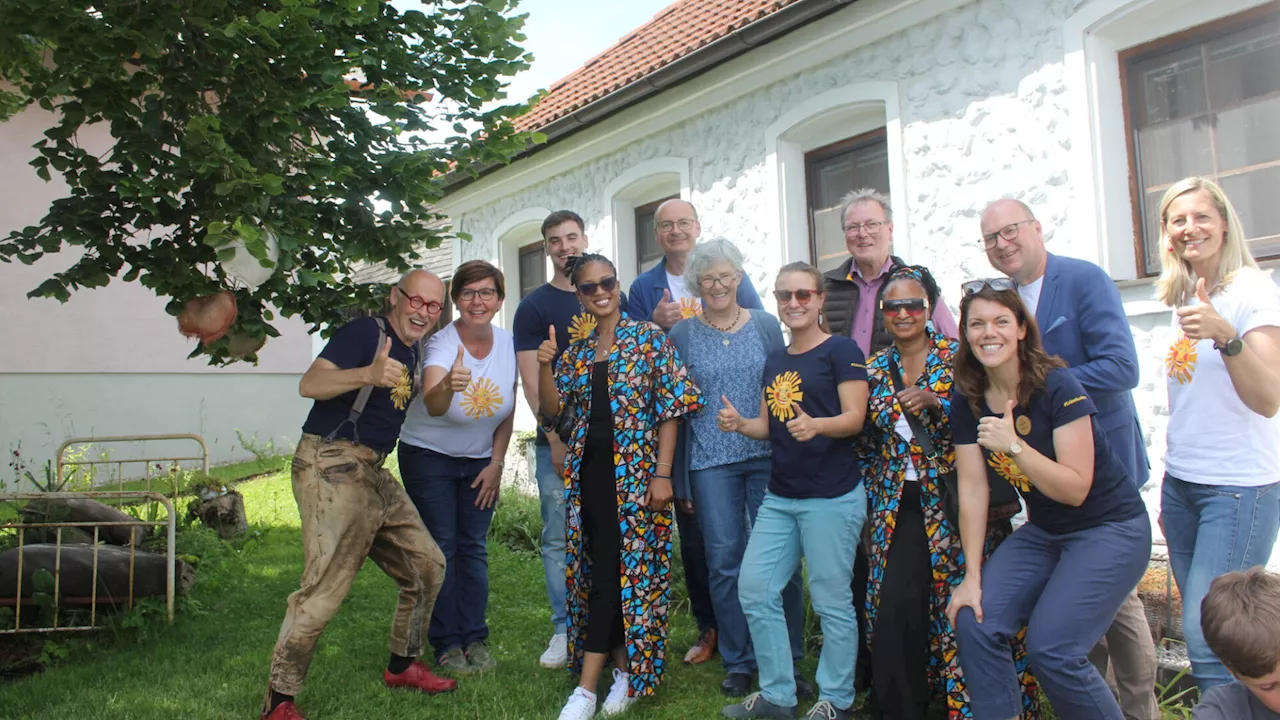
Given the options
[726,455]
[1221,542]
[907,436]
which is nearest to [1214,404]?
[1221,542]

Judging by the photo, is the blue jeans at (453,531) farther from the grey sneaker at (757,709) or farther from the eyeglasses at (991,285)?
the eyeglasses at (991,285)

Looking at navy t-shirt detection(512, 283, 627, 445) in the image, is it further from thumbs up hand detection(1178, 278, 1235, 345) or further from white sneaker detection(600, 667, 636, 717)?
thumbs up hand detection(1178, 278, 1235, 345)

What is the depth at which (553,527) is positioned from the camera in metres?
4.67

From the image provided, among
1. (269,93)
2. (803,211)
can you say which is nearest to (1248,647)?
(269,93)

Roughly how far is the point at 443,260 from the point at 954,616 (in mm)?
10536

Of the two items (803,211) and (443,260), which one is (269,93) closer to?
(803,211)

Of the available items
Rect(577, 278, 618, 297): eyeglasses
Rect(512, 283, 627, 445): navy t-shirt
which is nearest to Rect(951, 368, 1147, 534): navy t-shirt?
Rect(577, 278, 618, 297): eyeglasses

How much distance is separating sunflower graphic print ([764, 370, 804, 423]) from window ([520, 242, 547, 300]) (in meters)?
7.50

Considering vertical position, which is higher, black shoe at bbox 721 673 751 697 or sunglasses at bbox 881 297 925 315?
sunglasses at bbox 881 297 925 315

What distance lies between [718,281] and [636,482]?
1.00 m

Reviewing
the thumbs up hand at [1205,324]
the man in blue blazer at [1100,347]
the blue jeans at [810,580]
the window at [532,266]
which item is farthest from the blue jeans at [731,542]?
the window at [532,266]

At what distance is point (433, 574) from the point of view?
4.18m

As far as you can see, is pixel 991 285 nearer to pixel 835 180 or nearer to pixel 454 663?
pixel 454 663

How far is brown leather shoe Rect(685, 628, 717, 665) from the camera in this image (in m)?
4.50
